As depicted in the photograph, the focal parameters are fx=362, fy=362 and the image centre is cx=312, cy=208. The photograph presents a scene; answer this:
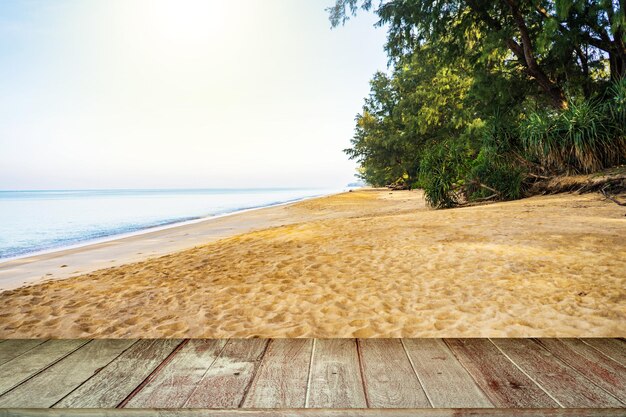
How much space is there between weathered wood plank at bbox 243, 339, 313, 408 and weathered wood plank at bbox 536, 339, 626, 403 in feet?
4.28

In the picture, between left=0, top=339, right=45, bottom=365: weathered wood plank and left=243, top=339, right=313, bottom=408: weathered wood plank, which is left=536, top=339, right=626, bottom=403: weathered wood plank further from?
left=0, top=339, right=45, bottom=365: weathered wood plank

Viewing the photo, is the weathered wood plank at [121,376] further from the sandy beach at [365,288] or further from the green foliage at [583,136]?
the green foliage at [583,136]

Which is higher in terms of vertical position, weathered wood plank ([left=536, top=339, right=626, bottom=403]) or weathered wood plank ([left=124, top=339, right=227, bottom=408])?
weathered wood plank ([left=124, top=339, right=227, bottom=408])

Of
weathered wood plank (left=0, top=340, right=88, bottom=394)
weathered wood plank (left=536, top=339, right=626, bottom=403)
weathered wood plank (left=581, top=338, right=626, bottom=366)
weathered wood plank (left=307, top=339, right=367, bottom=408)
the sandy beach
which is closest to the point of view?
weathered wood plank (left=307, top=339, right=367, bottom=408)

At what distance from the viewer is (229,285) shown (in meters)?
4.32

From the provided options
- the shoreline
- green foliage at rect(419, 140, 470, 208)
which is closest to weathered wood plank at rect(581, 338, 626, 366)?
the shoreline

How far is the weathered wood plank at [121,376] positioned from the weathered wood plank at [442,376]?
52.0 inches

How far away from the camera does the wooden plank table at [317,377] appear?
4.74ft

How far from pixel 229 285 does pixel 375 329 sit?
2099mm

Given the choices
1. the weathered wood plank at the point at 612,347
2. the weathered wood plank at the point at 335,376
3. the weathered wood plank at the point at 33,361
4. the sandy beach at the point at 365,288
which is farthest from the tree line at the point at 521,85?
the weathered wood plank at the point at 33,361

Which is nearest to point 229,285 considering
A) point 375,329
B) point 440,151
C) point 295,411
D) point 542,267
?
point 375,329

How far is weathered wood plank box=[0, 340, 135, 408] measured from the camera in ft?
5.05

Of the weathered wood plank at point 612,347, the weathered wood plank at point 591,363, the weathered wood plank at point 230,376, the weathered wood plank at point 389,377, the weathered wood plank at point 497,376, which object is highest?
the weathered wood plank at point 230,376

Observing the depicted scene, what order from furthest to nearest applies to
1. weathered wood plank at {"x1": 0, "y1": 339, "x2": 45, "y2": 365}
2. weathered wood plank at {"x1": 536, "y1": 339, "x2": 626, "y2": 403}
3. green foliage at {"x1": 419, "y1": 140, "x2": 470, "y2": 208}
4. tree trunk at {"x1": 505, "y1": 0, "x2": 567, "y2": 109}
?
green foliage at {"x1": 419, "y1": 140, "x2": 470, "y2": 208} < tree trunk at {"x1": 505, "y1": 0, "x2": 567, "y2": 109} < weathered wood plank at {"x1": 0, "y1": 339, "x2": 45, "y2": 365} < weathered wood plank at {"x1": 536, "y1": 339, "x2": 626, "y2": 403}
